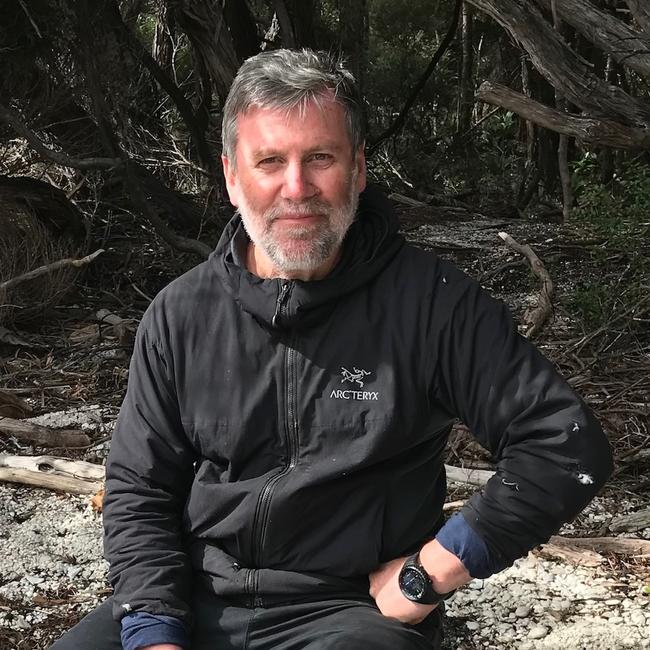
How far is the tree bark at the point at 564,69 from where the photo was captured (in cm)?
393

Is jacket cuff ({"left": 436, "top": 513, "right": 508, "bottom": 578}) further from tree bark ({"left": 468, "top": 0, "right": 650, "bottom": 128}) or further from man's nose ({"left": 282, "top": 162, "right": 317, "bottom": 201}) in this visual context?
tree bark ({"left": 468, "top": 0, "right": 650, "bottom": 128})

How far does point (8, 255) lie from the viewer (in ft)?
18.9

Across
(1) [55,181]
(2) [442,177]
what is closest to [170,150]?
(1) [55,181]

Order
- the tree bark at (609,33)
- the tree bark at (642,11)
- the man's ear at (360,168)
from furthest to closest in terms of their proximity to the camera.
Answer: the tree bark at (609,33) < the tree bark at (642,11) < the man's ear at (360,168)

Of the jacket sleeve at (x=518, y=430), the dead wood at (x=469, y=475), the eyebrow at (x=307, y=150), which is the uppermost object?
the eyebrow at (x=307, y=150)

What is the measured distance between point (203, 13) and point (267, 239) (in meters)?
4.91

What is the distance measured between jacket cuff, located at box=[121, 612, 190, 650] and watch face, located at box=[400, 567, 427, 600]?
1.45ft

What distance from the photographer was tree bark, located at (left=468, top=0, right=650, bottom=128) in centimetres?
393

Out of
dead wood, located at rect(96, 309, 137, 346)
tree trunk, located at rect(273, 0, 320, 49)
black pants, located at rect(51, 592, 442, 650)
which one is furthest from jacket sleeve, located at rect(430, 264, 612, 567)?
tree trunk, located at rect(273, 0, 320, 49)

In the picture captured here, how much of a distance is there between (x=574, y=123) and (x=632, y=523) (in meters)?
1.79

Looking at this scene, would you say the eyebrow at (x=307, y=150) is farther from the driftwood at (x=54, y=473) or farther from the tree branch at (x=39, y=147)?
the tree branch at (x=39, y=147)

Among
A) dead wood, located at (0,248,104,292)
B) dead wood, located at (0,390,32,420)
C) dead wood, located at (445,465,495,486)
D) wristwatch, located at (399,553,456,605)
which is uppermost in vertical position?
wristwatch, located at (399,553,456,605)

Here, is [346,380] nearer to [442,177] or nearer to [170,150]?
[170,150]

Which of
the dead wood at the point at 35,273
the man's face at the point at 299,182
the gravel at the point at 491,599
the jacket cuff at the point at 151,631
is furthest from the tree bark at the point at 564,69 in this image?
the jacket cuff at the point at 151,631
